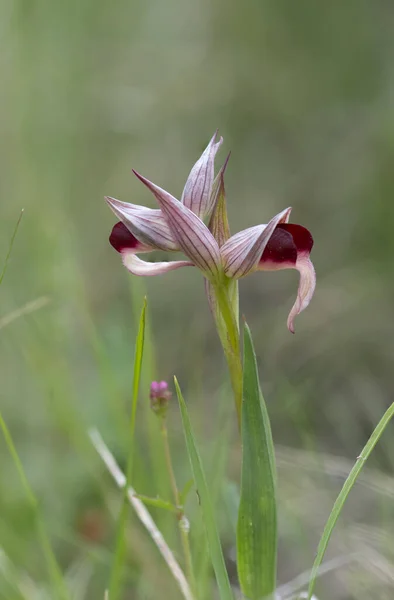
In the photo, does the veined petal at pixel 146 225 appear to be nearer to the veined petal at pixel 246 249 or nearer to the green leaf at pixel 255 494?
the veined petal at pixel 246 249

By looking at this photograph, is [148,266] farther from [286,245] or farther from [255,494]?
[255,494]

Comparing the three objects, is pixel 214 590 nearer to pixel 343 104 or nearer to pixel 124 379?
pixel 124 379

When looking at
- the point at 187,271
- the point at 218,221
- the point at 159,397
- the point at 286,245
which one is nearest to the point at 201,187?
the point at 218,221

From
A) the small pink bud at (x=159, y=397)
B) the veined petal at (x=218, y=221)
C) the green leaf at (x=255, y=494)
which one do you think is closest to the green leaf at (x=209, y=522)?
the green leaf at (x=255, y=494)

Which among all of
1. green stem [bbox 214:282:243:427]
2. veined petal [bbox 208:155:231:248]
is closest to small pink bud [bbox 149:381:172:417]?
green stem [bbox 214:282:243:427]

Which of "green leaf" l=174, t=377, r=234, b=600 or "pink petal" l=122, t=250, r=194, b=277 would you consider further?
"pink petal" l=122, t=250, r=194, b=277

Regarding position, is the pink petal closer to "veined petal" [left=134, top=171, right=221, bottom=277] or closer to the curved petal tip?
"veined petal" [left=134, top=171, right=221, bottom=277]
